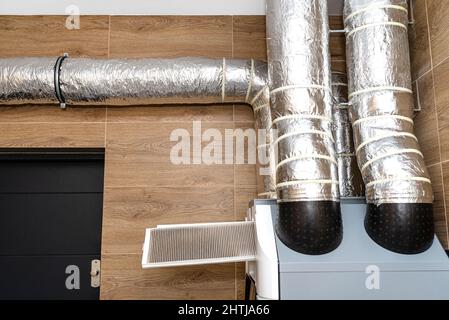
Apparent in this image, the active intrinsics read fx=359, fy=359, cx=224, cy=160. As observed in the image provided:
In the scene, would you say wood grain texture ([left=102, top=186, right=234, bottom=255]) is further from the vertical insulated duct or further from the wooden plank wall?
the vertical insulated duct

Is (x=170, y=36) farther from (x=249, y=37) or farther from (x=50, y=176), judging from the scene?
(x=50, y=176)

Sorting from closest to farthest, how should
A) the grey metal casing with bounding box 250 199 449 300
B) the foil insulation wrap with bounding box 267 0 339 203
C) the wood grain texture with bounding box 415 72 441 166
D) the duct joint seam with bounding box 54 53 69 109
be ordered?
the grey metal casing with bounding box 250 199 449 300, the foil insulation wrap with bounding box 267 0 339 203, the wood grain texture with bounding box 415 72 441 166, the duct joint seam with bounding box 54 53 69 109

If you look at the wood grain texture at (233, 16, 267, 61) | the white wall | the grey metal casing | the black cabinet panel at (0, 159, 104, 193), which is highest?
the white wall

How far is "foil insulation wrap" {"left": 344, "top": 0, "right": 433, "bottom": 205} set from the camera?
1329mm

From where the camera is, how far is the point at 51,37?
2219 millimetres

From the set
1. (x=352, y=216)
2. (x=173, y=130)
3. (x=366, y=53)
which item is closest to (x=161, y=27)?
(x=173, y=130)

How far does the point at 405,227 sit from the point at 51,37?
219 centimetres

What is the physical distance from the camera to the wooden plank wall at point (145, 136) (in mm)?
2011

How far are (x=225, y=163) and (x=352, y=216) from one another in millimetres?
858

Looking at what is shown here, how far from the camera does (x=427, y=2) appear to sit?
1.55 m

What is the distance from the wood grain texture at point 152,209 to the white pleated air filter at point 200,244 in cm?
59

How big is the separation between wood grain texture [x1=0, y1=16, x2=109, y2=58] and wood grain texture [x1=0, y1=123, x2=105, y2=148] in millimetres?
445

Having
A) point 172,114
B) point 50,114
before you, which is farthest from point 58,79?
point 172,114

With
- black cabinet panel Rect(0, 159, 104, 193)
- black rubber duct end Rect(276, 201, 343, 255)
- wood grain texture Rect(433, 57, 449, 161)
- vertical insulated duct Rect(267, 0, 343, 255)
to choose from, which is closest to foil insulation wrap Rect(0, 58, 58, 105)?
black cabinet panel Rect(0, 159, 104, 193)
